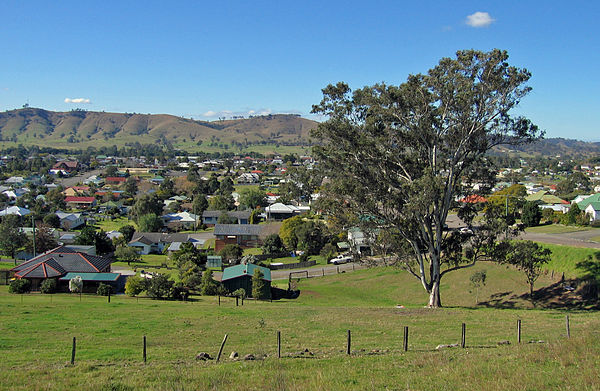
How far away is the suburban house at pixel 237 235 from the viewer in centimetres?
6425

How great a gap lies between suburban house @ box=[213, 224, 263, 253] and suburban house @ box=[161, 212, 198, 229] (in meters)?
18.0

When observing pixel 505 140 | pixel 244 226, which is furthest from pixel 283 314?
pixel 244 226

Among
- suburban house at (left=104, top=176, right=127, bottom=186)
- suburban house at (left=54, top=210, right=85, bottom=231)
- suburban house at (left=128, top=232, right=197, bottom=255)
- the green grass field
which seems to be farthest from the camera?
suburban house at (left=104, top=176, right=127, bottom=186)

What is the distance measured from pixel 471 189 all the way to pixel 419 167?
3898mm

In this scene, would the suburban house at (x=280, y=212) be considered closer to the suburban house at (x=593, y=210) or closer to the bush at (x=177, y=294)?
the suburban house at (x=593, y=210)

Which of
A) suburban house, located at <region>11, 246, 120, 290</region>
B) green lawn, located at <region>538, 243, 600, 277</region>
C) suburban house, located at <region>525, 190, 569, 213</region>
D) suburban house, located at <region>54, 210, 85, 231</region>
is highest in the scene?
suburban house, located at <region>525, 190, 569, 213</region>

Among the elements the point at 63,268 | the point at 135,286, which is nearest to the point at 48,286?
the point at 63,268

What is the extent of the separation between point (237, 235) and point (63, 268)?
28517mm

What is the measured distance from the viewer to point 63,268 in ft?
125

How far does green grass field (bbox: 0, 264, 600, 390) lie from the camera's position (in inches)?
428

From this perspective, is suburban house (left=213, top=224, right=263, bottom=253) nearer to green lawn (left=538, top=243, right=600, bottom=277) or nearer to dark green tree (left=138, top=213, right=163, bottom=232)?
dark green tree (left=138, top=213, right=163, bottom=232)

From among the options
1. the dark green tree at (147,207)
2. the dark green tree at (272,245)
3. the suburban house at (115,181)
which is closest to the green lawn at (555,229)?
the dark green tree at (272,245)

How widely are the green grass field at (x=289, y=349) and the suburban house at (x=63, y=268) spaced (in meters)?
7.90

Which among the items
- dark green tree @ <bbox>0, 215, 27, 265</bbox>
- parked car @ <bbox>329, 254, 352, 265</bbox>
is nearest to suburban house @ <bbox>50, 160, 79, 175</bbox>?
dark green tree @ <bbox>0, 215, 27, 265</bbox>
